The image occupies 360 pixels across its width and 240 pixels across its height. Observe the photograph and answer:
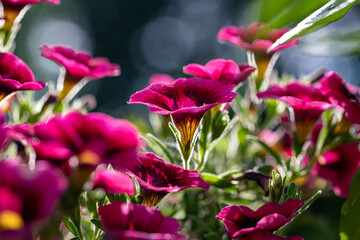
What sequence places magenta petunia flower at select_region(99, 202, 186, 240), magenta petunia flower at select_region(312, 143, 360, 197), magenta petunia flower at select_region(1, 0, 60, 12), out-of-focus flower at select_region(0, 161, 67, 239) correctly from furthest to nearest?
1. magenta petunia flower at select_region(312, 143, 360, 197)
2. magenta petunia flower at select_region(1, 0, 60, 12)
3. magenta petunia flower at select_region(99, 202, 186, 240)
4. out-of-focus flower at select_region(0, 161, 67, 239)

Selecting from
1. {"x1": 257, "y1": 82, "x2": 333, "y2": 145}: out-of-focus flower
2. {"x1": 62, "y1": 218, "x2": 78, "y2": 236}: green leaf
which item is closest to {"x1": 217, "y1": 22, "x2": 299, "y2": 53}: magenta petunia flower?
{"x1": 257, "y1": 82, "x2": 333, "y2": 145}: out-of-focus flower

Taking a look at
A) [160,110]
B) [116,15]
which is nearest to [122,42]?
[116,15]

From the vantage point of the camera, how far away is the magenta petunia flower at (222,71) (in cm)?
82

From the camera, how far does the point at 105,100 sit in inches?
268

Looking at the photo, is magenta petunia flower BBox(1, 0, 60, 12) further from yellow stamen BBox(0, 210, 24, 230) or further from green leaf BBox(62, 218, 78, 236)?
yellow stamen BBox(0, 210, 24, 230)

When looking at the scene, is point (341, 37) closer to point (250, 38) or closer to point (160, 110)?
point (250, 38)

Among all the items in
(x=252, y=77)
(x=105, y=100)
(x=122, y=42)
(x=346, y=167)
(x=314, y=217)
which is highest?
(x=252, y=77)

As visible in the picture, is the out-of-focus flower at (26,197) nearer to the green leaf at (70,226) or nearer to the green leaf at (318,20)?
the green leaf at (70,226)

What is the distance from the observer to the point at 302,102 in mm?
857

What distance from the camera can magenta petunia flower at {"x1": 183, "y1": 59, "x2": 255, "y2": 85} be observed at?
819 mm

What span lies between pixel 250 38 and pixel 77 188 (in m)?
0.68

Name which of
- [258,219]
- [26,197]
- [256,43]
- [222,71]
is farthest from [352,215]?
[26,197]

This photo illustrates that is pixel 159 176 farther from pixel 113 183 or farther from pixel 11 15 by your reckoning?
pixel 11 15

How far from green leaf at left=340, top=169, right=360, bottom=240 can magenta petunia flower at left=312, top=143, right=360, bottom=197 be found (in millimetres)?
195
